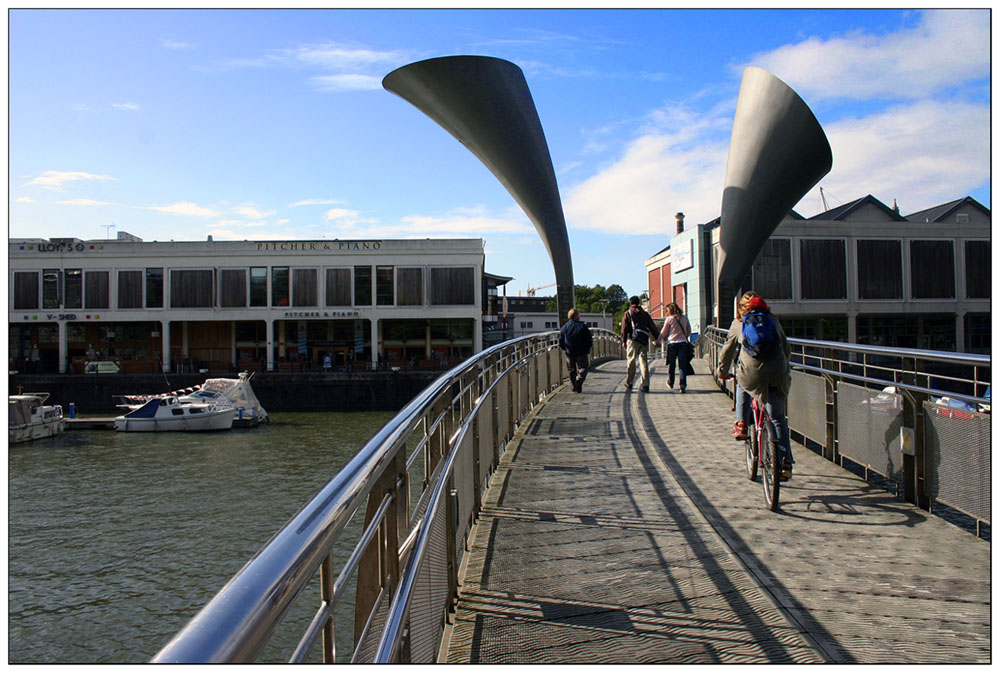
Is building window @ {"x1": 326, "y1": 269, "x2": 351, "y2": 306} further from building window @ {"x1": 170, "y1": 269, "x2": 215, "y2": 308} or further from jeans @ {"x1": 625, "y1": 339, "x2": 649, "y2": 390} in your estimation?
jeans @ {"x1": 625, "y1": 339, "x2": 649, "y2": 390}

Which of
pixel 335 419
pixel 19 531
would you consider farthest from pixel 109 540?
pixel 335 419

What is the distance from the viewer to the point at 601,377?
17359mm

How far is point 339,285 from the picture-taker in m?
52.5

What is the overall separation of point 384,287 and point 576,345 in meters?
40.6

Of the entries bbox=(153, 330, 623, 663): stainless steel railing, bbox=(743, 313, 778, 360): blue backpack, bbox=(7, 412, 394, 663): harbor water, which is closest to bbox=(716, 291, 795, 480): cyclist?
bbox=(743, 313, 778, 360): blue backpack

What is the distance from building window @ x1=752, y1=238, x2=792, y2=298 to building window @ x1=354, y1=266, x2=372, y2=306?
2579cm

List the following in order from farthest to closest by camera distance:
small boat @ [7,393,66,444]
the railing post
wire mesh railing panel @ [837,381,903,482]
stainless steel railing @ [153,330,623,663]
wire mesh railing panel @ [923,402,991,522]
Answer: small boat @ [7,393,66,444], wire mesh railing panel @ [837,381,903,482], wire mesh railing panel @ [923,402,991,522], the railing post, stainless steel railing @ [153,330,623,663]

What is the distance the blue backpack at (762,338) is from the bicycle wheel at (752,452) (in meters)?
0.72

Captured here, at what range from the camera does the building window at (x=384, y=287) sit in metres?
52.6

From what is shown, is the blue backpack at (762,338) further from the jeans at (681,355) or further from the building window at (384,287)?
the building window at (384,287)

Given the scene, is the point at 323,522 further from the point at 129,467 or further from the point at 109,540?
the point at 129,467

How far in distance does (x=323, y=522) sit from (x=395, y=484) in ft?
3.59

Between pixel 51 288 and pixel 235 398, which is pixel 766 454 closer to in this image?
pixel 235 398

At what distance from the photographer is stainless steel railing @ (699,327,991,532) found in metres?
4.62
